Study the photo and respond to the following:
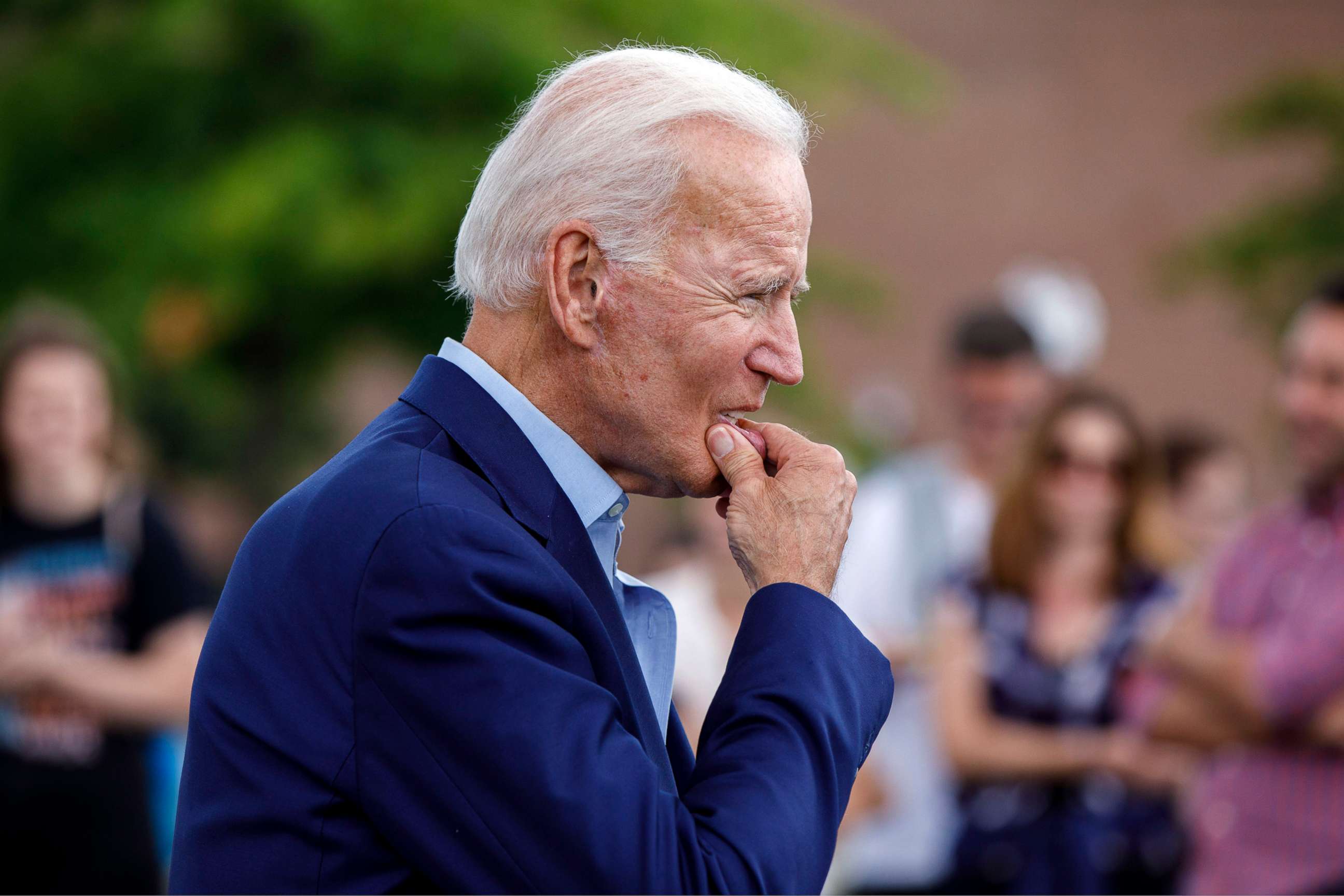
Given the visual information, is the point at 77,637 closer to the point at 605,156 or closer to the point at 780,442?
the point at 780,442

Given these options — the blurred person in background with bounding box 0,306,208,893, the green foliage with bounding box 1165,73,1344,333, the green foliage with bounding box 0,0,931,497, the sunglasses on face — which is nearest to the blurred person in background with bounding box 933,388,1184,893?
the sunglasses on face

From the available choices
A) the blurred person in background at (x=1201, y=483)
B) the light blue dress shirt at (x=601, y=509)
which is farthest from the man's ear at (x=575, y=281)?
the blurred person in background at (x=1201, y=483)

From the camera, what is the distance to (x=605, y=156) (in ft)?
5.73

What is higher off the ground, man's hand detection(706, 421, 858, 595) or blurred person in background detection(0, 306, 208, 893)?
man's hand detection(706, 421, 858, 595)

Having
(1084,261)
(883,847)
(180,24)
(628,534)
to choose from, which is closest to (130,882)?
(883,847)

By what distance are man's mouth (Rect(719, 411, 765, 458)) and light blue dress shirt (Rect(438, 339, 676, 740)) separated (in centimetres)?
17

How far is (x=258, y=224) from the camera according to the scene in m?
8.55

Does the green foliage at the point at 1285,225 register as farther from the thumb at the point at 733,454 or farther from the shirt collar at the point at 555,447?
the shirt collar at the point at 555,447

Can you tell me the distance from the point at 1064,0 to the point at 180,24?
1611 cm

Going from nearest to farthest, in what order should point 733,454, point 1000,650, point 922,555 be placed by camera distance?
1. point 733,454
2. point 1000,650
3. point 922,555

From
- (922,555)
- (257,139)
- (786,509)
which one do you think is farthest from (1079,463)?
(257,139)

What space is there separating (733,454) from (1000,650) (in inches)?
105

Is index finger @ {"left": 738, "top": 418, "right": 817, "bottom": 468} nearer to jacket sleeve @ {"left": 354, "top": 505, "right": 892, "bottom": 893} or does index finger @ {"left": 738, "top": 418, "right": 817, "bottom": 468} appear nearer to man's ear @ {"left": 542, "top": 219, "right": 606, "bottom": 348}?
man's ear @ {"left": 542, "top": 219, "right": 606, "bottom": 348}

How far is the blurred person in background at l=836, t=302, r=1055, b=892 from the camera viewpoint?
14.5 feet
